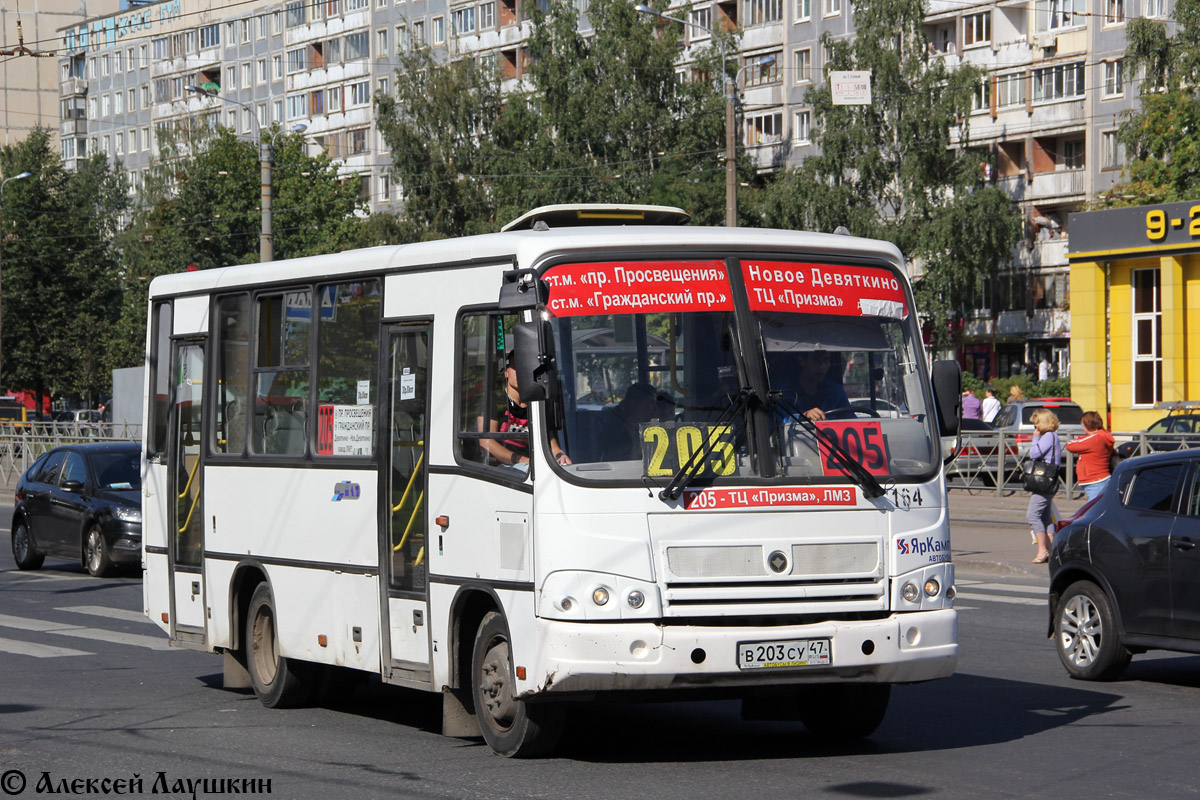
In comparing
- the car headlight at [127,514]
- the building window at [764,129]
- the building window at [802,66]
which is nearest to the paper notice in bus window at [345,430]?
the car headlight at [127,514]

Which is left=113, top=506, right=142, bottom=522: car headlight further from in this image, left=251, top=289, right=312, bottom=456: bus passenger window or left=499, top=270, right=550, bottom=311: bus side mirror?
left=499, top=270, right=550, bottom=311: bus side mirror

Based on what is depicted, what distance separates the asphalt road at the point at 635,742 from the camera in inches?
316

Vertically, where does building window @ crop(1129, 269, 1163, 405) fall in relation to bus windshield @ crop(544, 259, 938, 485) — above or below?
above

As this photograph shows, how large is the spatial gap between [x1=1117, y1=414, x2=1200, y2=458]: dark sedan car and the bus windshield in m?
20.3

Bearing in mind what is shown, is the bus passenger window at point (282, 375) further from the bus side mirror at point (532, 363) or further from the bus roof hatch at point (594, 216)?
the bus side mirror at point (532, 363)

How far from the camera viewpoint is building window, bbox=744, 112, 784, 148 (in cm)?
7269

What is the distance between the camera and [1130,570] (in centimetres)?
1118

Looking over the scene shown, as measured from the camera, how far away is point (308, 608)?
34.2 feet

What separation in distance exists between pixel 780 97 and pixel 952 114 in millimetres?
13176

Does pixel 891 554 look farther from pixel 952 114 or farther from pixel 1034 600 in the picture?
pixel 952 114

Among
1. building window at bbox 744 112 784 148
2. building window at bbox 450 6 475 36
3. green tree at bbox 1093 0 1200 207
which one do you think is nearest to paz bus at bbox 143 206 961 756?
green tree at bbox 1093 0 1200 207

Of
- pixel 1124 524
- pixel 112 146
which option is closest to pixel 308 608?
pixel 1124 524

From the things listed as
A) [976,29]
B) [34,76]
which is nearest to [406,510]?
[976,29]

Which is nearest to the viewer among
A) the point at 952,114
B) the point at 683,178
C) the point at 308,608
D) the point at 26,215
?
the point at 308,608
